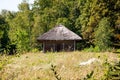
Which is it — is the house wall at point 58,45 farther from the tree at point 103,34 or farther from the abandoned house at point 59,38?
the tree at point 103,34

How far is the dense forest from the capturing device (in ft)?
106

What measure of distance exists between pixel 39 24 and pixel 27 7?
24.5 feet

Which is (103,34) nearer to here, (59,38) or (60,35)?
(60,35)

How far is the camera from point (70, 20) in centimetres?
4575

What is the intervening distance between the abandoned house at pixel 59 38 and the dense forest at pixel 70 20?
224 centimetres

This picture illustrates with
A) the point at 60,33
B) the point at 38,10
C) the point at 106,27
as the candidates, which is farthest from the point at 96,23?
the point at 38,10

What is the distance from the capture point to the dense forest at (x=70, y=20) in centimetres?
3234

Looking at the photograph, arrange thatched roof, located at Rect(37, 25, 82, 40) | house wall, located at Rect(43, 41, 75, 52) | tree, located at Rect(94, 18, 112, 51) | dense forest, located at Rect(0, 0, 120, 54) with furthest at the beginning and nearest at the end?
dense forest, located at Rect(0, 0, 120, 54) → house wall, located at Rect(43, 41, 75, 52) → tree, located at Rect(94, 18, 112, 51) → thatched roof, located at Rect(37, 25, 82, 40)

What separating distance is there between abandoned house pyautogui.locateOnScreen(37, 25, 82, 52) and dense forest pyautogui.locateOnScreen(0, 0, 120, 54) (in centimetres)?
224

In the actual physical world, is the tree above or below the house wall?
above

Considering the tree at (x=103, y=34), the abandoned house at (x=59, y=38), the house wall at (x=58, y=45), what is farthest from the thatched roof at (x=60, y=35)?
the tree at (x=103, y=34)

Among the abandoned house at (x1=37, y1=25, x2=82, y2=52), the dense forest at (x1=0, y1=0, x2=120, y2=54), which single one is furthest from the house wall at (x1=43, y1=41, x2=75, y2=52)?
the dense forest at (x1=0, y1=0, x2=120, y2=54)

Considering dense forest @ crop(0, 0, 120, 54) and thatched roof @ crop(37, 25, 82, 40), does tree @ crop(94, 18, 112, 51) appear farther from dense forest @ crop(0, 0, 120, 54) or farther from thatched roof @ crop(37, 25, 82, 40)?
thatched roof @ crop(37, 25, 82, 40)

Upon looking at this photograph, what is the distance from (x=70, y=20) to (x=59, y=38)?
1569 cm
